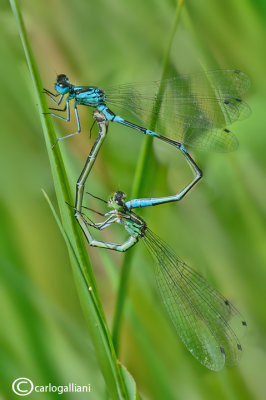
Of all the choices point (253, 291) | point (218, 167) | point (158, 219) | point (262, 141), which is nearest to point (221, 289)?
point (253, 291)

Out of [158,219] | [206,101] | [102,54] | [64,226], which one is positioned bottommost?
[158,219]

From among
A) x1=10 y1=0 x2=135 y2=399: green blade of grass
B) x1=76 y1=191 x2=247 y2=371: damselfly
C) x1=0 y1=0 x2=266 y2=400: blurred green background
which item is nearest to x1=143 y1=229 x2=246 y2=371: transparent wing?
x1=76 y1=191 x2=247 y2=371: damselfly

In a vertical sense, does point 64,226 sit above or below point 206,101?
below

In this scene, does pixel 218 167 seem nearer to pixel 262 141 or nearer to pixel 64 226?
pixel 262 141

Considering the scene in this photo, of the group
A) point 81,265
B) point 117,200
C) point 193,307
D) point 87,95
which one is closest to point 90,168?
point 117,200

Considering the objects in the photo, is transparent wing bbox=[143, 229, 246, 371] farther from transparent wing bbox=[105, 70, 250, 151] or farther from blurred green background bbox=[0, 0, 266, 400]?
transparent wing bbox=[105, 70, 250, 151]

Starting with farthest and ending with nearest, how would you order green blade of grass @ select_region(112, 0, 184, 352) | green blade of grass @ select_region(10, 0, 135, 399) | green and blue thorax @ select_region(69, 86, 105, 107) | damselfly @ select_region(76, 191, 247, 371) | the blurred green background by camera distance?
1. the blurred green background
2. damselfly @ select_region(76, 191, 247, 371)
3. green and blue thorax @ select_region(69, 86, 105, 107)
4. green blade of grass @ select_region(112, 0, 184, 352)
5. green blade of grass @ select_region(10, 0, 135, 399)

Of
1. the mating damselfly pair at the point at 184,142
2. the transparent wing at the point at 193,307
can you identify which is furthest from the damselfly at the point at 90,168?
the transparent wing at the point at 193,307

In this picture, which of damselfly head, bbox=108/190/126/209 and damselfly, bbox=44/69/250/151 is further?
damselfly, bbox=44/69/250/151
